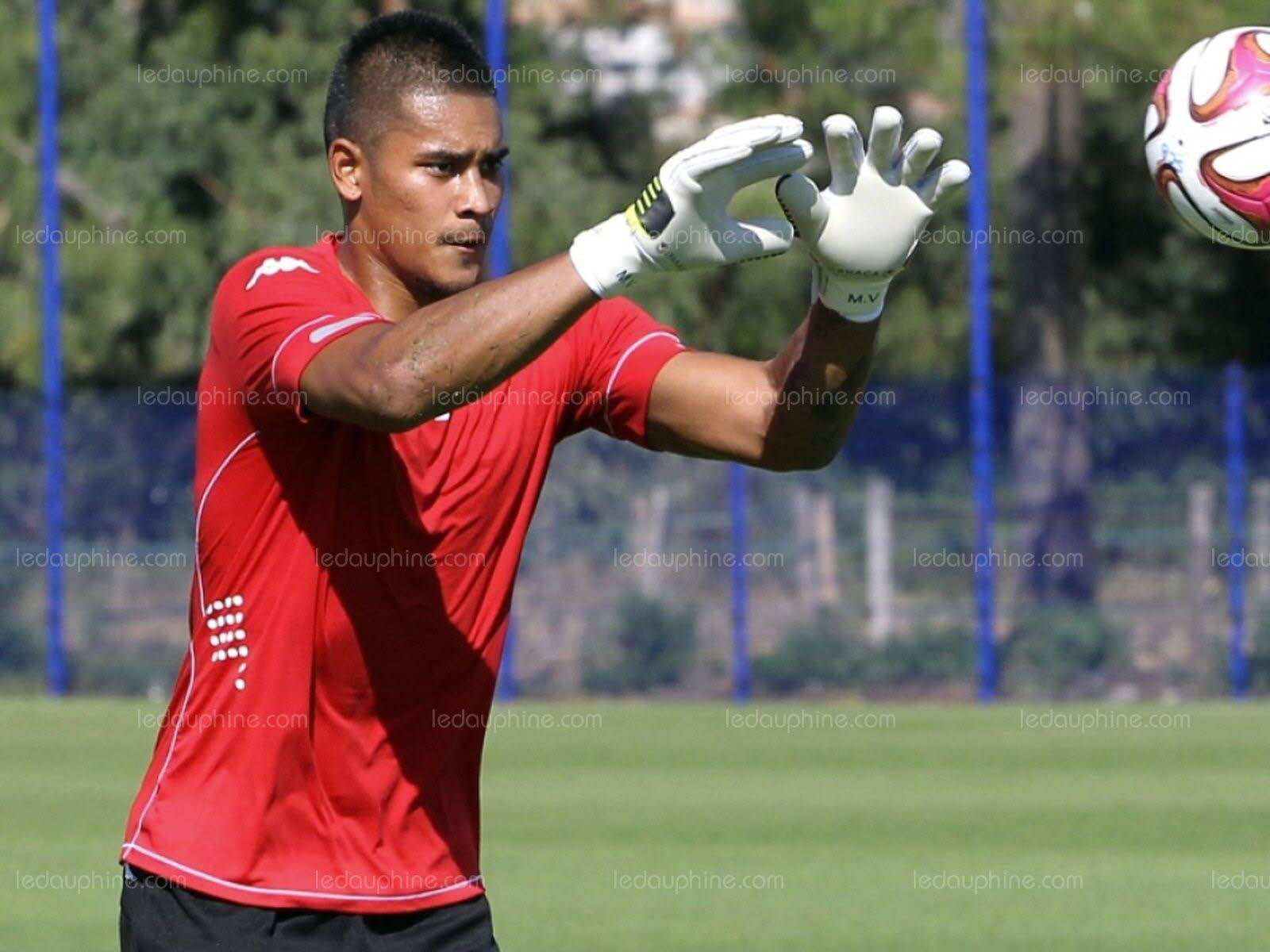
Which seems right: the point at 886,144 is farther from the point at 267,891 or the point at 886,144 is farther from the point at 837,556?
the point at 837,556

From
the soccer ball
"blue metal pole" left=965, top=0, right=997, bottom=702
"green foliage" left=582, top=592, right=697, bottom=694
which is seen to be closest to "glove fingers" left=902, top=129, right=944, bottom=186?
the soccer ball

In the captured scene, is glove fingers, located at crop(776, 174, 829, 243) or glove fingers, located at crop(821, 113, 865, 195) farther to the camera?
glove fingers, located at crop(776, 174, 829, 243)

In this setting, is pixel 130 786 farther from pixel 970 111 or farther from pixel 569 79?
pixel 569 79

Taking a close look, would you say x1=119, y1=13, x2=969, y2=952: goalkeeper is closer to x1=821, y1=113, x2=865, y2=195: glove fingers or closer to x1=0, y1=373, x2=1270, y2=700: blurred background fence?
x1=821, y1=113, x2=865, y2=195: glove fingers

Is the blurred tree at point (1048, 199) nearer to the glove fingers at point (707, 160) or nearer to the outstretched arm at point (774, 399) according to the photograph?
the outstretched arm at point (774, 399)

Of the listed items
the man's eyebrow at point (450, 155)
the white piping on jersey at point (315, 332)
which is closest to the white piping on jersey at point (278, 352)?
the white piping on jersey at point (315, 332)

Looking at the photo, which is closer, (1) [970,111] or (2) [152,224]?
(1) [970,111]

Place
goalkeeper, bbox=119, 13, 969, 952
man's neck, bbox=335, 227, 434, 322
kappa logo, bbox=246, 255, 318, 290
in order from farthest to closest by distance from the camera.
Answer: man's neck, bbox=335, 227, 434, 322 < kappa logo, bbox=246, 255, 318, 290 < goalkeeper, bbox=119, 13, 969, 952

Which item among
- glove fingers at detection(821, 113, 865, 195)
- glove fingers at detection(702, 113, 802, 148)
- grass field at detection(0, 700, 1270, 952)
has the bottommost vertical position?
grass field at detection(0, 700, 1270, 952)

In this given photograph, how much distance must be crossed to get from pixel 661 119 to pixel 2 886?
2334cm

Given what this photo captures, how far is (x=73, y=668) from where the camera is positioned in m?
20.7

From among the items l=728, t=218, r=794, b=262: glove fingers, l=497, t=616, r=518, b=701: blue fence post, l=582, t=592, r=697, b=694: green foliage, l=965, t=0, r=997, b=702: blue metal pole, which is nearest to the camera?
l=728, t=218, r=794, b=262: glove fingers

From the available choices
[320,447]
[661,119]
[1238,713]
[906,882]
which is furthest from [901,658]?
[320,447]

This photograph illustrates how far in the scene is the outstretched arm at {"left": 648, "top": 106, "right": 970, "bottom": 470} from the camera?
3.94 meters
